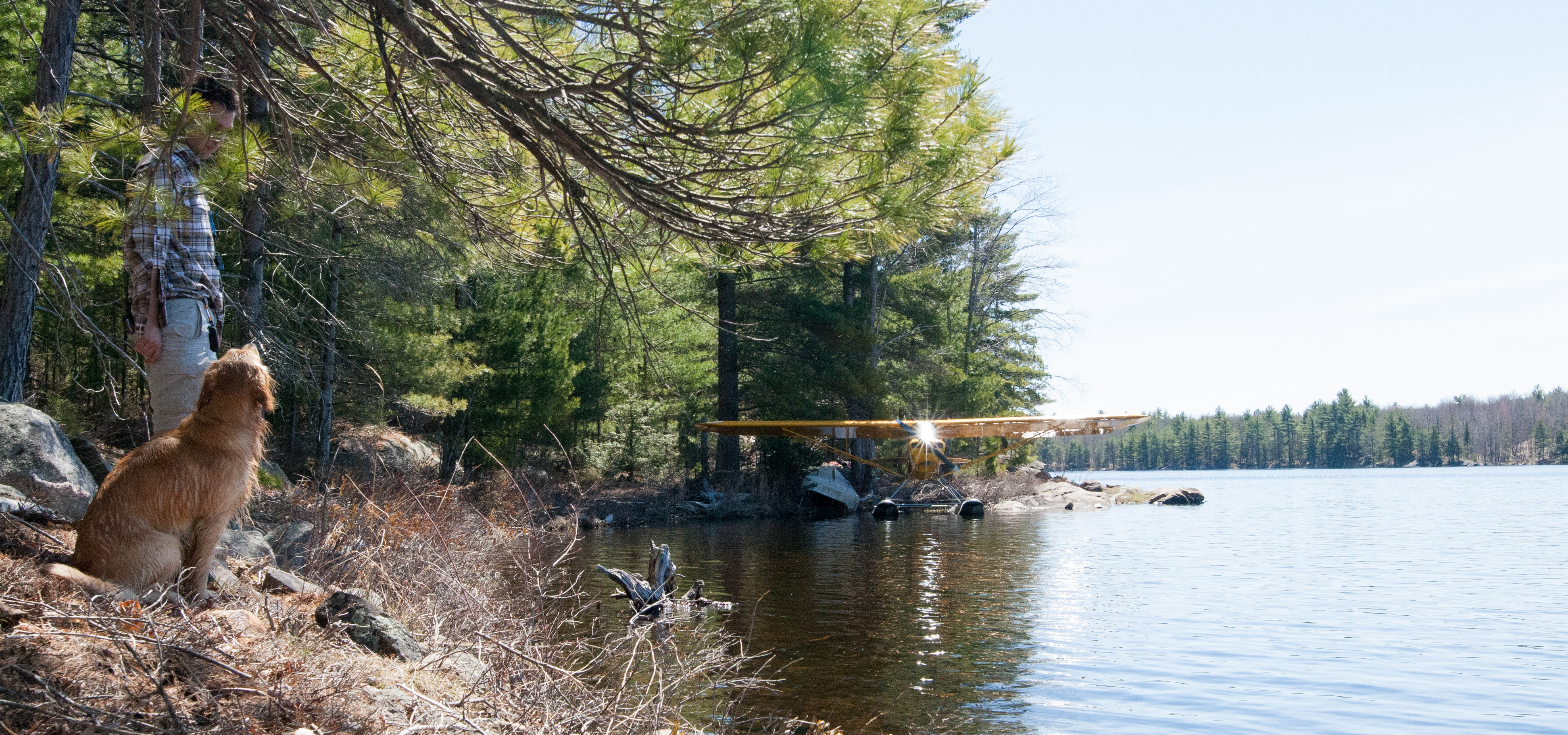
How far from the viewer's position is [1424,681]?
8.12m

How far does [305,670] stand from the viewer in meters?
3.44

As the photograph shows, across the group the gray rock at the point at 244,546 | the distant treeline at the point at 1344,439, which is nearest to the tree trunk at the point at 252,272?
the gray rock at the point at 244,546

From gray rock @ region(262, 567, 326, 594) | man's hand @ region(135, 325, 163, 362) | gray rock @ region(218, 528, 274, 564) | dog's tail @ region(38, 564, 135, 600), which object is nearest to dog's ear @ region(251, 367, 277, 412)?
man's hand @ region(135, 325, 163, 362)

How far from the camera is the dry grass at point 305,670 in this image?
9.57 feet

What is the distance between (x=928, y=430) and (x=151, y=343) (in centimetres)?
2080

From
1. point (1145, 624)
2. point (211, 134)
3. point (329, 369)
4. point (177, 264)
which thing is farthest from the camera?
point (329, 369)

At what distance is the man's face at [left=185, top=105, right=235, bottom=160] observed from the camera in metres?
3.60

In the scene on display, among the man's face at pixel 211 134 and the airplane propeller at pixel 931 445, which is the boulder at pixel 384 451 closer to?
the airplane propeller at pixel 931 445

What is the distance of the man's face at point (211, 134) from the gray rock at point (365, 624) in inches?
88.7

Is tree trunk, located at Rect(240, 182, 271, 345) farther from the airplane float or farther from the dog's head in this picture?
the airplane float

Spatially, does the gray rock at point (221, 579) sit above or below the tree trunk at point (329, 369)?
below

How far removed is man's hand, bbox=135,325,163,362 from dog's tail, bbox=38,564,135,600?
100 cm

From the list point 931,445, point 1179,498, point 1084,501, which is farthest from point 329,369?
point 1179,498

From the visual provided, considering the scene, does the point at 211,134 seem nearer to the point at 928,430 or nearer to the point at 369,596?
the point at 369,596
